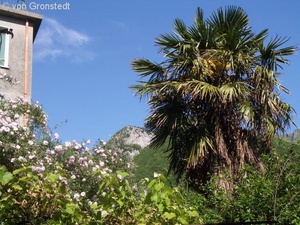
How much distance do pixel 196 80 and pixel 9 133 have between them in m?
4.42

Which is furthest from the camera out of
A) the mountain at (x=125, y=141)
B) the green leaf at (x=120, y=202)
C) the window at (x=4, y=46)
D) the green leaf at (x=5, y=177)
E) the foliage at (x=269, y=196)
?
the window at (x=4, y=46)

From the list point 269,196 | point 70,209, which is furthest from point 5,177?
point 269,196

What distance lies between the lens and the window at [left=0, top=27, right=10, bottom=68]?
12900mm

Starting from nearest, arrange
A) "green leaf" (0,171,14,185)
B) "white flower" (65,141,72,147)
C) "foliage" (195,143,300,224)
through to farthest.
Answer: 1. "green leaf" (0,171,14,185)
2. "foliage" (195,143,300,224)
3. "white flower" (65,141,72,147)

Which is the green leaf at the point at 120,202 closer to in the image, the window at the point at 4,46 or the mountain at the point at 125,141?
the mountain at the point at 125,141

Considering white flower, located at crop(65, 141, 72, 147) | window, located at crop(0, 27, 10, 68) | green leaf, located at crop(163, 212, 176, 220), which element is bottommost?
green leaf, located at crop(163, 212, 176, 220)

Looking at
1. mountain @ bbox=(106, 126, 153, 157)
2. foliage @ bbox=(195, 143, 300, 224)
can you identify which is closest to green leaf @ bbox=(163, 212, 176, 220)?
foliage @ bbox=(195, 143, 300, 224)

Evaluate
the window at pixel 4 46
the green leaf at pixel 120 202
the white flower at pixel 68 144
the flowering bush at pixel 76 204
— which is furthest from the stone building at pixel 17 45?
the green leaf at pixel 120 202

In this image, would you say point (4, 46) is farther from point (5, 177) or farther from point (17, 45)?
point (5, 177)

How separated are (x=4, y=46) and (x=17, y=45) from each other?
0.38 metres

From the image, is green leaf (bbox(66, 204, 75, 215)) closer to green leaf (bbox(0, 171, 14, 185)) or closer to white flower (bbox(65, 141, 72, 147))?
green leaf (bbox(0, 171, 14, 185))

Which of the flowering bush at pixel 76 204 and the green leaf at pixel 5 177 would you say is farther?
the flowering bush at pixel 76 204

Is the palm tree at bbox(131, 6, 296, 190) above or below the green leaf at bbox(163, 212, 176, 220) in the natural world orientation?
above

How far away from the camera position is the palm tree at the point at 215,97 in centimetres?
1093
